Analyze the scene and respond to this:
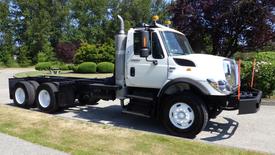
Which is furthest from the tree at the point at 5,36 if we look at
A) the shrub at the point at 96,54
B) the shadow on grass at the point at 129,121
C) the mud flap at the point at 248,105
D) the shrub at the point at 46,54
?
the mud flap at the point at 248,105

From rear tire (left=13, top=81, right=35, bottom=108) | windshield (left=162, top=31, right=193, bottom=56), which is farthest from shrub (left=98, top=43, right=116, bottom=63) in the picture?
windshield (left=162, top=31, right=193, bottom=56)

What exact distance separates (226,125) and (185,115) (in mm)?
1671

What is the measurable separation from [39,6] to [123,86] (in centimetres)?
5613

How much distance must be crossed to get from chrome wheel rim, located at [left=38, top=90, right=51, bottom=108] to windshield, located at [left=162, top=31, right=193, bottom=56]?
3899 mm

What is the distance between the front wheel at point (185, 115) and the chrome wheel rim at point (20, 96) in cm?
503

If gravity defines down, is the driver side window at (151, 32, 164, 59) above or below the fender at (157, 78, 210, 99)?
above

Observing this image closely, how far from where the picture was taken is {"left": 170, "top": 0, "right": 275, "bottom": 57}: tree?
61.7ft

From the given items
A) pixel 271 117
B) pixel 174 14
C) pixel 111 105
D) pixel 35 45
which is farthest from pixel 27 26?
pixel 271 117

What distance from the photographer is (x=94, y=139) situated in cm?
712

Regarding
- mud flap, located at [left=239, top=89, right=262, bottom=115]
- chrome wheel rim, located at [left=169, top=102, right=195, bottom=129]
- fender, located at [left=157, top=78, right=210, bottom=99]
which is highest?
fender, located at [left=157, top=78, right=210, bottom=99]

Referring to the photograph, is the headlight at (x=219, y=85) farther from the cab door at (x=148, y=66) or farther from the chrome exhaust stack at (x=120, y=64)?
the chrome exhaust stack at (x=120, y=64)

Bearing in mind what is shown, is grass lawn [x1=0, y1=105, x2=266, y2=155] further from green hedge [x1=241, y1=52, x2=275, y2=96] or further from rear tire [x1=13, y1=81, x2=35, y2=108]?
green hedge [x1=241, y1=52, x2=275, y2=96]

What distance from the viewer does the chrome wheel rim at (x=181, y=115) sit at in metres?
7.84

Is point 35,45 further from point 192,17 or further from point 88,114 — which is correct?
point 88,114
